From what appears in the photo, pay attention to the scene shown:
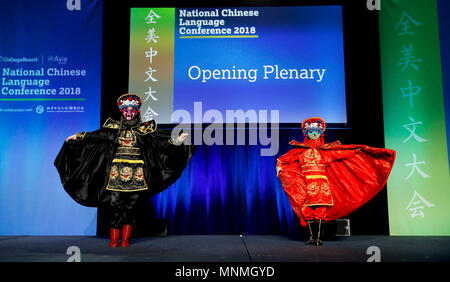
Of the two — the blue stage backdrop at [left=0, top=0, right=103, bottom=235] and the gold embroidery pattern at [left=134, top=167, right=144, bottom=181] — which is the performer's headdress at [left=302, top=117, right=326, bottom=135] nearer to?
the gold embroidery pattern at [left=134, top=167, right=144, bottom=181]

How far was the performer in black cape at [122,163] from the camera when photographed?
11.3 feet

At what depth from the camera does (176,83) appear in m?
4.59

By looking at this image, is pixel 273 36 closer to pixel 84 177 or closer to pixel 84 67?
pixel 84 67

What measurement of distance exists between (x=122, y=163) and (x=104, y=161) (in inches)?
18.4

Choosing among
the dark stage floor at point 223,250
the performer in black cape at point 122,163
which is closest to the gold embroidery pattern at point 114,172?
the performer in black cape at point 122,163

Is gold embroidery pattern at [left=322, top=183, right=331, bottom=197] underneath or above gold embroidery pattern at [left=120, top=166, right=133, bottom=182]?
underneath

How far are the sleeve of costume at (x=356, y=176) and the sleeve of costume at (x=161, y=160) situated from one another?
A: 61.6 inches

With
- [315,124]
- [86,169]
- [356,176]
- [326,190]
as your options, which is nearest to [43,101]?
[86,169]

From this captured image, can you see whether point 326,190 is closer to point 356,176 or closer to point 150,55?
point 356,176

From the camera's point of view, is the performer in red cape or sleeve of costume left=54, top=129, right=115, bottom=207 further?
sleeve of costume left=54, top=129, right=115, bottom=207

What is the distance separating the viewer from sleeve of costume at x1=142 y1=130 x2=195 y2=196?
3717 millimetres

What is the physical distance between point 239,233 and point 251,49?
240 cm

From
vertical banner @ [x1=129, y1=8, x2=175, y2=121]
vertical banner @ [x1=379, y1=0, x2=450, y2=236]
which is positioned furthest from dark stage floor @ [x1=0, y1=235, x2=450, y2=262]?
vertical banner @ [x1=129, y1=8, x2=175, y2=121]

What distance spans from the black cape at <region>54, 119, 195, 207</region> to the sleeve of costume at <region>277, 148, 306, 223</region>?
998 millimetres
